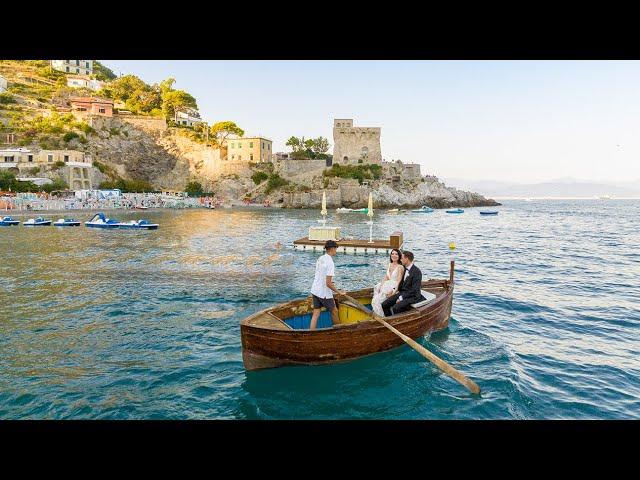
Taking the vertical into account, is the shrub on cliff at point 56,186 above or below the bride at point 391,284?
above

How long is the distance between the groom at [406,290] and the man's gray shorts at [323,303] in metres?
1.96

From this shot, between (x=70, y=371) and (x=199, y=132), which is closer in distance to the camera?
(x=70, y=371)

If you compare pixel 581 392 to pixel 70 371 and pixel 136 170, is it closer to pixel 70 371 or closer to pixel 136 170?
pixel 70 371

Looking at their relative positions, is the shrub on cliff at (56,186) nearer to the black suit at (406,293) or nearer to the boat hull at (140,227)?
the boat hull at (140,227)

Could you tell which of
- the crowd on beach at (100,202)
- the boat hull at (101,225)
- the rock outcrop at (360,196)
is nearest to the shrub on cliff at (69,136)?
the crowd on beach at (100,202)

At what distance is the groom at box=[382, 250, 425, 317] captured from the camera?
1120 centimetres

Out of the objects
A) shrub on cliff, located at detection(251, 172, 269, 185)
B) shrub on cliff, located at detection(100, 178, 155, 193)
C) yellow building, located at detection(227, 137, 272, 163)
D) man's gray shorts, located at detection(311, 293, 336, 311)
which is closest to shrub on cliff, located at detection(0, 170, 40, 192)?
shrub on cliff, located at detection(100, 178, 155, 193)

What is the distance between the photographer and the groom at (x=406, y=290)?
11.2 meters

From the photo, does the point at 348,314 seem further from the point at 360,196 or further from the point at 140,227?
the point at 360,196

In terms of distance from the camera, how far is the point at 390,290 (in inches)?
442

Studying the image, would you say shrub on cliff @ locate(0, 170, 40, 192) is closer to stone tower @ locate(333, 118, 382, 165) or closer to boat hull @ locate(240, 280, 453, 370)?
stone tower @ locate(333, 118, 382, 165)
